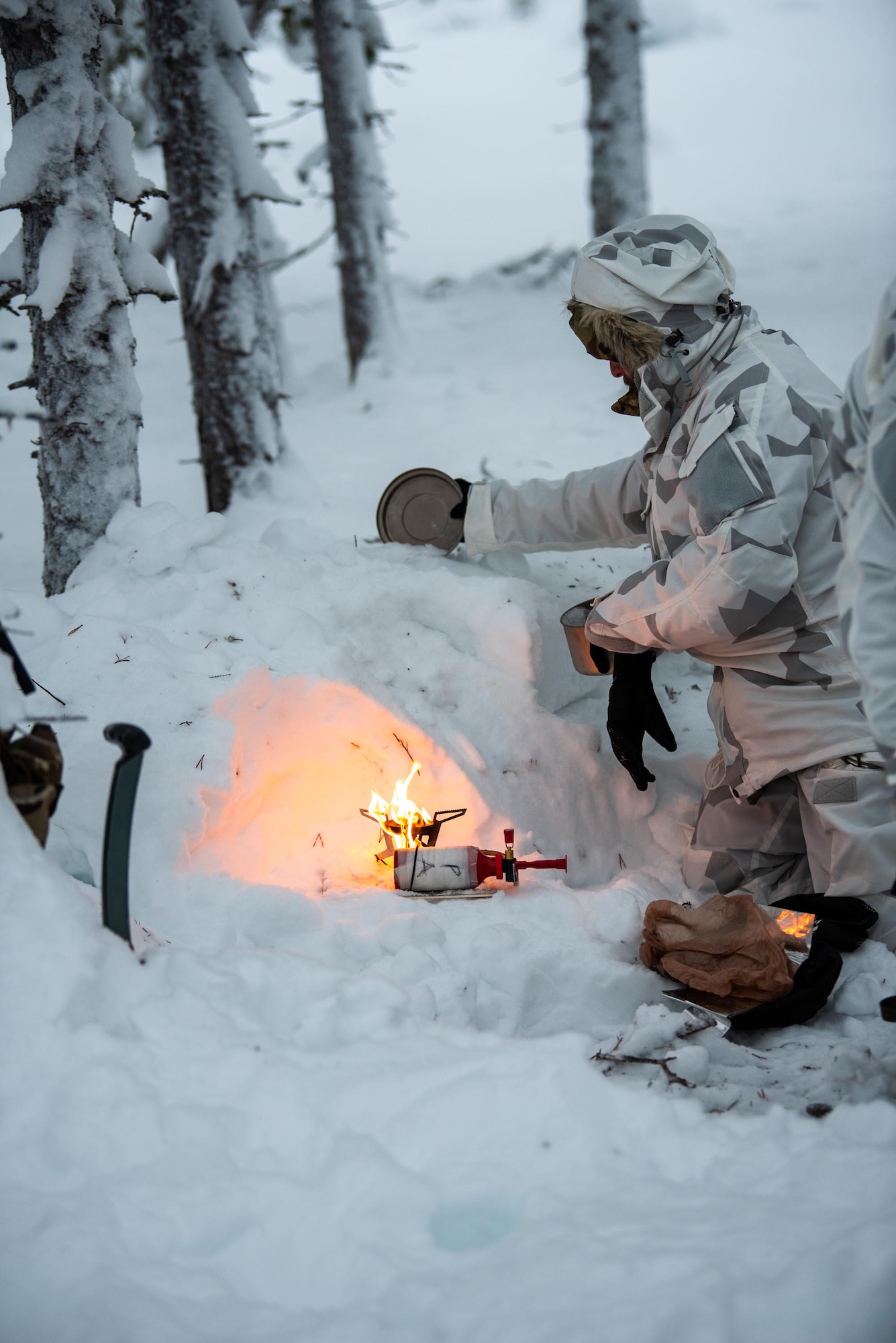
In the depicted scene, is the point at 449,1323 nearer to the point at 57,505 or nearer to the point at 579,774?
the point at 579,774

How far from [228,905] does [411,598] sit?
59.3 inches

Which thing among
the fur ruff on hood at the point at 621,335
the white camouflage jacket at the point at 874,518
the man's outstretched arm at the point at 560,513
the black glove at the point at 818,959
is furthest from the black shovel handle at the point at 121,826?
the man's outstretched arm at the point at 560,513

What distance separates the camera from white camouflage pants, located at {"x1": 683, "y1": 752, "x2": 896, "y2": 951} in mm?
2783

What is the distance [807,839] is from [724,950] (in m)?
0.60

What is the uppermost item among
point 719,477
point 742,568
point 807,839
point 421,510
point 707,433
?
point 707,433

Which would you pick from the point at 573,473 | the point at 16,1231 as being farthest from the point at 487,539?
the point at 16,1231

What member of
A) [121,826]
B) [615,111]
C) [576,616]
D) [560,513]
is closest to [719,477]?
[576,616]

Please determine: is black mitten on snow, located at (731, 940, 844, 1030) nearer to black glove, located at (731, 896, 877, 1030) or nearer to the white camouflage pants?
black glove, located at (731, 896, 877, 1030)

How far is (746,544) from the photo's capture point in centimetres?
275

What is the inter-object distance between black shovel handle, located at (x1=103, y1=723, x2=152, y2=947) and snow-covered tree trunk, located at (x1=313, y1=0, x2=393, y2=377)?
8.91 meters

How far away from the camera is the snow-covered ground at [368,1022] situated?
1410mm

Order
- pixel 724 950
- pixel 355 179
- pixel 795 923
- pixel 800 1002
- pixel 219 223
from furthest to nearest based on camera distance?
pixel 355 179 → pixel 219 223 → pixel 795 923 → pixel 724 950 → pixel 800 1002

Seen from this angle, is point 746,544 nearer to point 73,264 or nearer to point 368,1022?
point 368,1022

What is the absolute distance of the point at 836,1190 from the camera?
1504 mm
